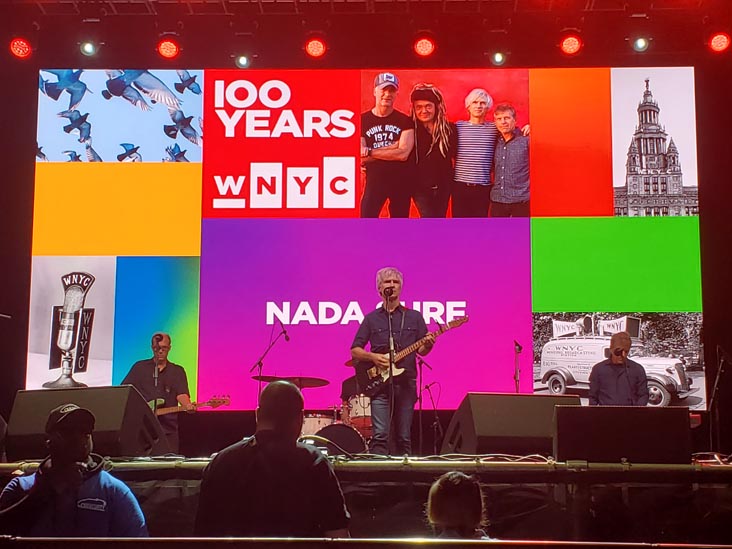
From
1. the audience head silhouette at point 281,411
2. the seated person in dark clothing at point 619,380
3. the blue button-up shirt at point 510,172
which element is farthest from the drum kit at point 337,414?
the audience head silhouette at point 281,411

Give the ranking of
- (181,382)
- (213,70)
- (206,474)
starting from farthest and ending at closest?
(213,70), (181,382), (206,474)

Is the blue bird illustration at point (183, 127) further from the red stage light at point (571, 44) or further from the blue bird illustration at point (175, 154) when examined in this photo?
the red stage light at point (571, 44)

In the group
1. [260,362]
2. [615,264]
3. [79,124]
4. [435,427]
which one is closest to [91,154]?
[79,124]

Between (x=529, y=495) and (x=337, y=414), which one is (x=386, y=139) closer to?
(x=337, y=414)

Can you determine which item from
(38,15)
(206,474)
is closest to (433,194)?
(38,15)

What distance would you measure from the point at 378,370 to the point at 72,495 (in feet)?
15.5

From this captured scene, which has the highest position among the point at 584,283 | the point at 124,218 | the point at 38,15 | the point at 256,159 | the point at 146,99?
the point at 38,15

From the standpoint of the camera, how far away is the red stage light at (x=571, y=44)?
26.3 ft

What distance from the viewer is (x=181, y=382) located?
313 inches

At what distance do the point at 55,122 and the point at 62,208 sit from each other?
0.85 m

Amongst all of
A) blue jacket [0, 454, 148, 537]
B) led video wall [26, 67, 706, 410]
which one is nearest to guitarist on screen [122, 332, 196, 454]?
led video wall [26, 67, 706, 410]

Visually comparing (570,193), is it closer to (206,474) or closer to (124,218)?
(124,218)

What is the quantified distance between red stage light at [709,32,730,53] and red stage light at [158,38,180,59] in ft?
16.7

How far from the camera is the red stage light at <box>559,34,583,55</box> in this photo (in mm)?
8031
